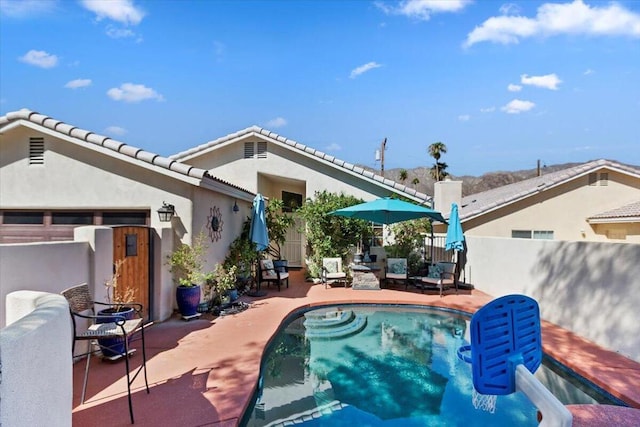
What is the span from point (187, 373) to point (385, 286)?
32.7 ft

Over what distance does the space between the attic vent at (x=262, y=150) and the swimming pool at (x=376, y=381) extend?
9530 mm

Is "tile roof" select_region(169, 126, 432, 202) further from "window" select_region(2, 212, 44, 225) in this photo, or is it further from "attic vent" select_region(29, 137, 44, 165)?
"window" select_region(2, 212, 44, 225)

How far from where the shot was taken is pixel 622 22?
12695 millimetres

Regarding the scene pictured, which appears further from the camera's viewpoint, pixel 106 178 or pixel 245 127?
pixel 245 127

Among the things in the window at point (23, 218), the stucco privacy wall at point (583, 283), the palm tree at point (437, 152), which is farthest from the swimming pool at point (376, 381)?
the palm tree at point (437, 152)

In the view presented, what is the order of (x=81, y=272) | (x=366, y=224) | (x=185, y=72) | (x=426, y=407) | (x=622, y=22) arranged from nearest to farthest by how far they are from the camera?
(x=426, y=407), (x=81, y=272), (x=622, y=22), (x=366, y=224), (x=185, y=72)

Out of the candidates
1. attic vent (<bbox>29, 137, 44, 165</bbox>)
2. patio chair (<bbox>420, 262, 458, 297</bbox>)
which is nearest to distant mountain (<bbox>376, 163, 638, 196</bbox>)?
patio chair (<bbox>420, 262, 458, 297</bbox>)

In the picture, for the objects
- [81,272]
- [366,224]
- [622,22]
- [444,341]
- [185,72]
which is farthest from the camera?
[185,72]

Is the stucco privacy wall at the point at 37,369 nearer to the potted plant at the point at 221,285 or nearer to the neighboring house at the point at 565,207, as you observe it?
the potted plant at the point at 221,285

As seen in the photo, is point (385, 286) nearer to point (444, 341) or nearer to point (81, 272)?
point (444, 341)

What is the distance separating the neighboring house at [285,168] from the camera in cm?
1639

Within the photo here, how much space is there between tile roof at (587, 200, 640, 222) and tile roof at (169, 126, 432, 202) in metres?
7.65

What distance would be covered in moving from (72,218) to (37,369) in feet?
26.3

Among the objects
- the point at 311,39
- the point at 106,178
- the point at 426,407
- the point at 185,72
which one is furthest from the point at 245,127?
the point at 426,407
